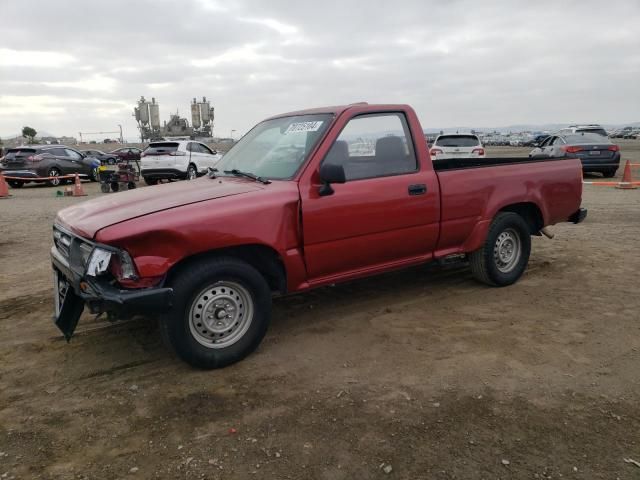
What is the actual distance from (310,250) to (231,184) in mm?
834

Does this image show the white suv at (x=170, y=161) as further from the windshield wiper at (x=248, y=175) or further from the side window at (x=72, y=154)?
the windshield wiper at (x=248, y=175)

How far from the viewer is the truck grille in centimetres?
381

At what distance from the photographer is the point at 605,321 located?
4.39 meters

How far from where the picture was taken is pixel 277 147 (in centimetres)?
449

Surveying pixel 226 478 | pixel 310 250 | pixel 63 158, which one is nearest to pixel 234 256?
pixel 310 250

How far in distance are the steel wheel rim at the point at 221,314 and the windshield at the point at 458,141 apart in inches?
523

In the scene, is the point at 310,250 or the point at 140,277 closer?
the point at 140,277

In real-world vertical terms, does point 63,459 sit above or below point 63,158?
below

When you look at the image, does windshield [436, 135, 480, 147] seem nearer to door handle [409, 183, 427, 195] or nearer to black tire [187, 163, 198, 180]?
black tire [187, 163, 198, 180]

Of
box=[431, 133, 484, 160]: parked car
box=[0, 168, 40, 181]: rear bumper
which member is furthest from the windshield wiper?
box=[0, 168, 40, 181]: rear bumper

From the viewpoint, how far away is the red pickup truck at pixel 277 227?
11.0 ft

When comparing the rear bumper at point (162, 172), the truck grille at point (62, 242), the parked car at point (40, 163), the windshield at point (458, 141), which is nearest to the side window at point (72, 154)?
the parked car at point (40, 163)

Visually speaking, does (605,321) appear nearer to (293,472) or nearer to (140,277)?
(293,472)

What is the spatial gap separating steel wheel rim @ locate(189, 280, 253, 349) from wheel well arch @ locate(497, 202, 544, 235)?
3.11 metres
